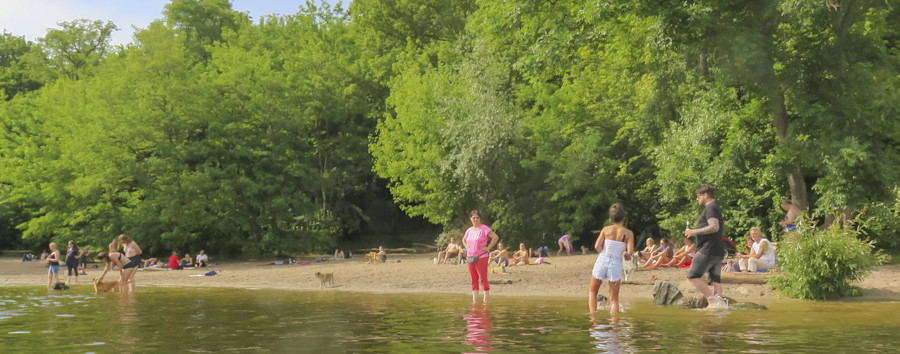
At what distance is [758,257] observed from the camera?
20.3m

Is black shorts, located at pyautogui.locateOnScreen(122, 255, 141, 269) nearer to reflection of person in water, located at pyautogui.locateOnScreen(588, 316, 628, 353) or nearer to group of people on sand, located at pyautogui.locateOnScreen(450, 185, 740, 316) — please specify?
group of people on sand, located at pyautogui.locateOnScreen(450, 185, 740, 316)

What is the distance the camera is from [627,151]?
38906 mm

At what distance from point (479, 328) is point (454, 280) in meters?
11.4

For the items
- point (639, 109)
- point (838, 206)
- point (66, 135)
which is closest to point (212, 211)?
point (66, 135)

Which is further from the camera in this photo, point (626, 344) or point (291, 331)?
point (291, 331)

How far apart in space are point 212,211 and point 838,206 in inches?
1080

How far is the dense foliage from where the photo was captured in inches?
874

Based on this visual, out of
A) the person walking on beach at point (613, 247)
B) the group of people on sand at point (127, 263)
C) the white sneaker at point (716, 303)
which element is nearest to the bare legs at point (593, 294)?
the person walking on beach at point (613, 247)

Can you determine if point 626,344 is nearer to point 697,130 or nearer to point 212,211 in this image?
point 697,130

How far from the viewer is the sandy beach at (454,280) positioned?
60.7 feet

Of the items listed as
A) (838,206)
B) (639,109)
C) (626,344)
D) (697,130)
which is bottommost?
(626,344)

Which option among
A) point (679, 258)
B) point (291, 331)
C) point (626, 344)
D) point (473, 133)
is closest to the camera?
point (626, 344)

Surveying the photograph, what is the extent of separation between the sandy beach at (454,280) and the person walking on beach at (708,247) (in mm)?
1311

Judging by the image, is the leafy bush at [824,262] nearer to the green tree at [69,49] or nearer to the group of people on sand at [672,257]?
the group of people on sand at [672,257]
